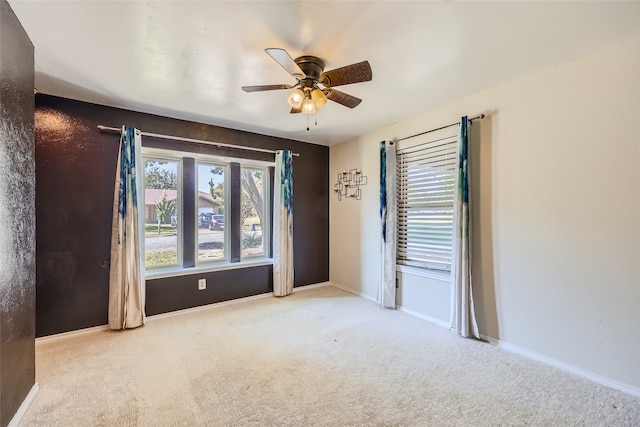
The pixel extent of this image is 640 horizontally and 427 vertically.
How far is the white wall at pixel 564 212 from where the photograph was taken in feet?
6.20

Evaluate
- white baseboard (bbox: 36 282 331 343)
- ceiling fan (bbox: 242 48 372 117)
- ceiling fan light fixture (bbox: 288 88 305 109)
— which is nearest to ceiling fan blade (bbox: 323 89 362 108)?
ceiling fan (bbox: 242 48 372 117)

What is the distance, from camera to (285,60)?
1.71 metres

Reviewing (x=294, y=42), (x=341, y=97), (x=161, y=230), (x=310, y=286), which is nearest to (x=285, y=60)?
(x=294, y=42)

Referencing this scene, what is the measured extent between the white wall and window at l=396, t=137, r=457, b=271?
0.30 m

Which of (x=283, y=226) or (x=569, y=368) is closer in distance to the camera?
(x=569, y=368)

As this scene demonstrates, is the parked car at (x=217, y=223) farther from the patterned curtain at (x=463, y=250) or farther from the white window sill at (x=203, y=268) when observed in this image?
the patterned curtain at (x=463, y=250)

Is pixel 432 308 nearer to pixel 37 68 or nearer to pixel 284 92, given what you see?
pixel 284 92

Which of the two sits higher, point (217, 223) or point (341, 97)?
point (341, 97)

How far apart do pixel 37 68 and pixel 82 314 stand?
2.32m

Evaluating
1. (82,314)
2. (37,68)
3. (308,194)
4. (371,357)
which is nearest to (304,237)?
(308,194)

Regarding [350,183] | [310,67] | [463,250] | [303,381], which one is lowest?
[303,381]

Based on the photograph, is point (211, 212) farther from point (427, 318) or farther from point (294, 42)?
point (427, 318)

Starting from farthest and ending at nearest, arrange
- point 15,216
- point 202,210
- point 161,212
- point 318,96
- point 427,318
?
point 202,210 → point 161,212 → point 427,318 → point 318,96 → point 15,216

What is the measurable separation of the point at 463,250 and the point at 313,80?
2.07 meters
